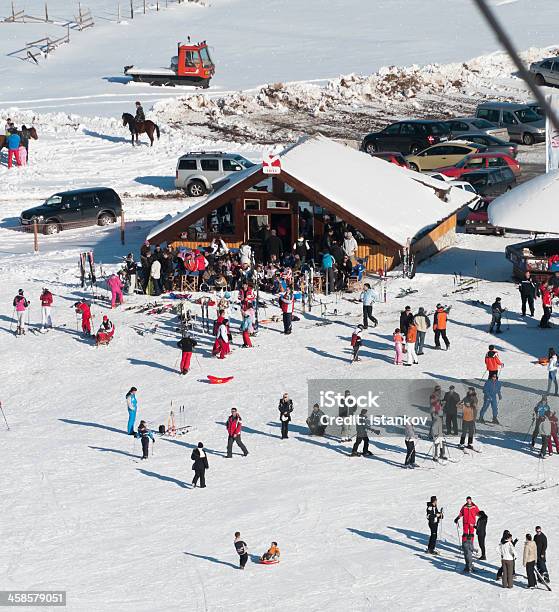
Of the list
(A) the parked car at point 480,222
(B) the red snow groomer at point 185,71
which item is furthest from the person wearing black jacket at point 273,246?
(B) the red snow groomer at point 185,71

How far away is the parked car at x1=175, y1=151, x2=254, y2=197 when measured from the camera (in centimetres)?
4166

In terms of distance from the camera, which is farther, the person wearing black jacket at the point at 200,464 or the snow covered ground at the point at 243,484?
the person wearing black jacket at the point at 200,464

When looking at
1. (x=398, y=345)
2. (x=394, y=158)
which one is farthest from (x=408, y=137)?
(x=398, y=345)

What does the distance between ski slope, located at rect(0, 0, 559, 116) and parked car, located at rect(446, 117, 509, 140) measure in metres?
11.7

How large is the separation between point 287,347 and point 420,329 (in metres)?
3.29

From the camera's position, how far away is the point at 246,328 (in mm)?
28234

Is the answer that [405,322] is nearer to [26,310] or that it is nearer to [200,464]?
[200,464]

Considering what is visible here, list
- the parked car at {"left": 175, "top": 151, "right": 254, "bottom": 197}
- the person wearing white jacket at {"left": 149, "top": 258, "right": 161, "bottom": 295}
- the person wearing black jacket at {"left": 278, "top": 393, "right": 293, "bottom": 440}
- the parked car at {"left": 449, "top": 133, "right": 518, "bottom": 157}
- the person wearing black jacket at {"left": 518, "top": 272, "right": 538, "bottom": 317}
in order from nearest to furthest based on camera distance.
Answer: the person wearing black jacket at {"left": 278, "top": 393, "right": 293, "bottom": 440}, the person wearing black jacket at {"left": 518, "top": 272, "right": 538, "bottom": 317}, the person wearing white jacket at {"left": 149, "top": 258, "right": 161, "bottom": 295}, the parked car at {"left": 175, "top": 151, "right": 254, "bottom": 197}, the parked car at {"left": 449, "top": 133, "right": 518, "bottom": 157}

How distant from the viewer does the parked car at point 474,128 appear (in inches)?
1845

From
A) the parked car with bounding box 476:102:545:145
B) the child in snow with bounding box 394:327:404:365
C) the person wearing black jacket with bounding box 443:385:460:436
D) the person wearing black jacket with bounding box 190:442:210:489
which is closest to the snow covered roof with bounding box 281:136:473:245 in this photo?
the child in snow with bounding box 394:327:404:365

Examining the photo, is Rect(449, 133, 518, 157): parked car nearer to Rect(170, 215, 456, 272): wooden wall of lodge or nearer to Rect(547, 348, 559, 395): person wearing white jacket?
Rect(170, 215, 456, 272): wooden wall of lodge

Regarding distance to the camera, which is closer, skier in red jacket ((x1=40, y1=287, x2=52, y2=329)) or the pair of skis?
the pair of skis

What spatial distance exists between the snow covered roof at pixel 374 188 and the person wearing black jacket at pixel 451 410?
1015 cm

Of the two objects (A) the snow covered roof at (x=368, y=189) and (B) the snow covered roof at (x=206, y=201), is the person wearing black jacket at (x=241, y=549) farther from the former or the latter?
(B) the snow covered roof at (x=206, y=201)
